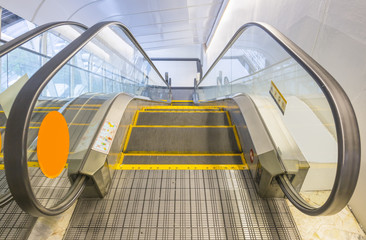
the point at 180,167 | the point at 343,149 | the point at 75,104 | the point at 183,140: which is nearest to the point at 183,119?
the point at 183,140

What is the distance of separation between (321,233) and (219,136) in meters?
1.37

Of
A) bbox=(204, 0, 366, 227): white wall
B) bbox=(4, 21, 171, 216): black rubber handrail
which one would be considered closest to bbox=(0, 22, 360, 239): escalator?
bbox=(4, 21, 171, 216): black rubber handrail

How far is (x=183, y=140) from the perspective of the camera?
2592mm

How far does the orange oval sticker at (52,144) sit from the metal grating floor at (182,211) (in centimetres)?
53

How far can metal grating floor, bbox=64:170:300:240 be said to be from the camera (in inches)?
60.3

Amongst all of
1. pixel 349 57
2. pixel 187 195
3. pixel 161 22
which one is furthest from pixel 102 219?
pixel 161 22

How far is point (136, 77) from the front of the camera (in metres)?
4.65

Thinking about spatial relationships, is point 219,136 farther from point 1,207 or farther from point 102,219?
point 1,207

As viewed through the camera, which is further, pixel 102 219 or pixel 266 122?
pixel 266 122

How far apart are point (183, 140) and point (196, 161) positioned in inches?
16.3

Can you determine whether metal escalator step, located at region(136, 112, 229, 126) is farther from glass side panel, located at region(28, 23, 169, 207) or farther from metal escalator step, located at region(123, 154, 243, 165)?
metal escalator step, located at region(123, 154, 243, 165)

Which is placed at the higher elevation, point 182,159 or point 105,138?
point 105,138

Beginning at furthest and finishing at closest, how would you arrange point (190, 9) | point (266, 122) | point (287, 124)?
point (190, 9)
point (266, 122)
point (287, 124)

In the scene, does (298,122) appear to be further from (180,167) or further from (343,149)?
(180,167)
